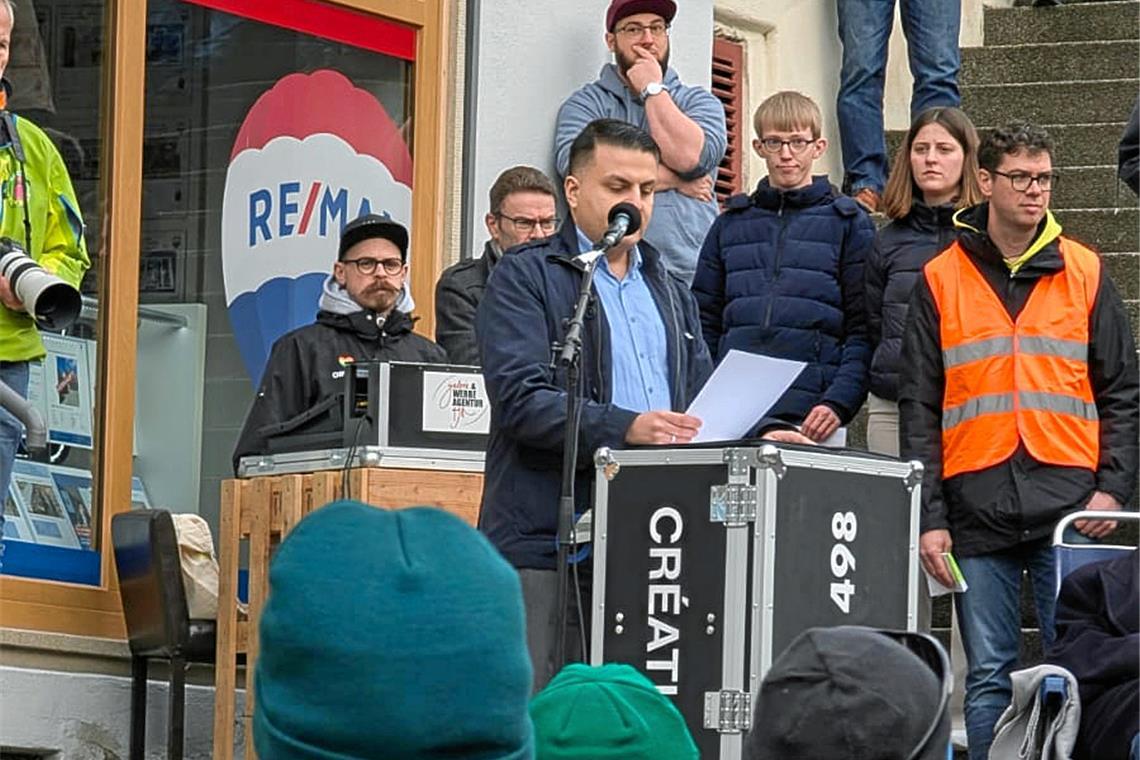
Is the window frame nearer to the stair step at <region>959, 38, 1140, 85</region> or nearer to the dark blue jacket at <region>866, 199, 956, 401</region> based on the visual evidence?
the dark blue jacket at <region>866, 199, 956, 401</region>

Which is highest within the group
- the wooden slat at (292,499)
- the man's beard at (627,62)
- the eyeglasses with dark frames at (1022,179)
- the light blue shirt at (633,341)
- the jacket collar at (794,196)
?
the man's beard at (627,62)

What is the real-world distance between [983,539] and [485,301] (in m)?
2.11

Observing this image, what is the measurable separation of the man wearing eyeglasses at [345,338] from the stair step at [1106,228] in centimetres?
402

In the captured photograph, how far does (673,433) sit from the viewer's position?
6414mm

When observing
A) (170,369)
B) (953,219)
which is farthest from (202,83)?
(953,219)

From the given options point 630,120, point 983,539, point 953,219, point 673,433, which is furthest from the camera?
point 630,120

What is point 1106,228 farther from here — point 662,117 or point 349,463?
point 349,463

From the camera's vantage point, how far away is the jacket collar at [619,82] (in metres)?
10.1

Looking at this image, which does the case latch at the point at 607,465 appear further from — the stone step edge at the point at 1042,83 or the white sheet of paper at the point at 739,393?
the stone step edge at the point at 1042,83

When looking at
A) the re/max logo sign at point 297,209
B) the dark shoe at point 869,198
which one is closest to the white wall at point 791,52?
the dark shoe at point 869,198

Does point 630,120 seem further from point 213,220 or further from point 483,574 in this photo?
point 483,574

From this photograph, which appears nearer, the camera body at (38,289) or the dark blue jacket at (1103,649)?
the dark blue jacket at (1103,649)

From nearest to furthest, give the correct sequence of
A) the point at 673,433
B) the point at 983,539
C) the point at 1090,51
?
1. the point at 673,433
2. the point at 983,539
3. the point at 1090,51

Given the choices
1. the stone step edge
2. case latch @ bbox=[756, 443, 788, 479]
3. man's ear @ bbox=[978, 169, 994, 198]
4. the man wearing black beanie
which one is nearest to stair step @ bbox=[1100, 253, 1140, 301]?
the stone step edge
